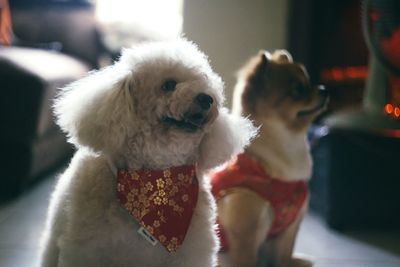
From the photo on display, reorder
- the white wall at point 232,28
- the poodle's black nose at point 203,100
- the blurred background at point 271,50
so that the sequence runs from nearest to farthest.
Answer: the poodle's black nose at point 203,100 < the blurred background at point 271,50 < the white wall at point 232,28

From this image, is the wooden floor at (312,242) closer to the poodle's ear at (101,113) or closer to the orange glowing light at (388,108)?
the orange glowing light at (388,108)

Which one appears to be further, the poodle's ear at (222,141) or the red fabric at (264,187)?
the red fabric at (264,187)

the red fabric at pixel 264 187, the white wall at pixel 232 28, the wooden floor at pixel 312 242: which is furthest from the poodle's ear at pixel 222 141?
the white wall at pixel 232 28

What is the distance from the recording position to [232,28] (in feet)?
8.82

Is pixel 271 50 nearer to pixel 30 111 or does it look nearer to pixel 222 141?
pixel 30 111

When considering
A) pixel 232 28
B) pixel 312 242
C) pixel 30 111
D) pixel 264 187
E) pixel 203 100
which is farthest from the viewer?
pixel 232 28

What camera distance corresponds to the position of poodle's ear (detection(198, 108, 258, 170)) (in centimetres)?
122

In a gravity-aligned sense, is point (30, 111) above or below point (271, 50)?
below

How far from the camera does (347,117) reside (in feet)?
7.00

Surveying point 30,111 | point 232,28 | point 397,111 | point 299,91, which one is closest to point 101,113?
point 299,91

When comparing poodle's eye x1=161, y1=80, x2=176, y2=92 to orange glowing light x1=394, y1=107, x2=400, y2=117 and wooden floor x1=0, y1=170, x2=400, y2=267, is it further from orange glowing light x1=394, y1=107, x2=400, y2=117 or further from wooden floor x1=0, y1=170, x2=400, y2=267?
orange glowing light x1=394, y1=107, x2=400, y2=117

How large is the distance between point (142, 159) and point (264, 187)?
0.49 metres

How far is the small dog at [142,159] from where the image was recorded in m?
1.10

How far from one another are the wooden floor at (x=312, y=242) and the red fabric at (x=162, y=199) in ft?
2.19
